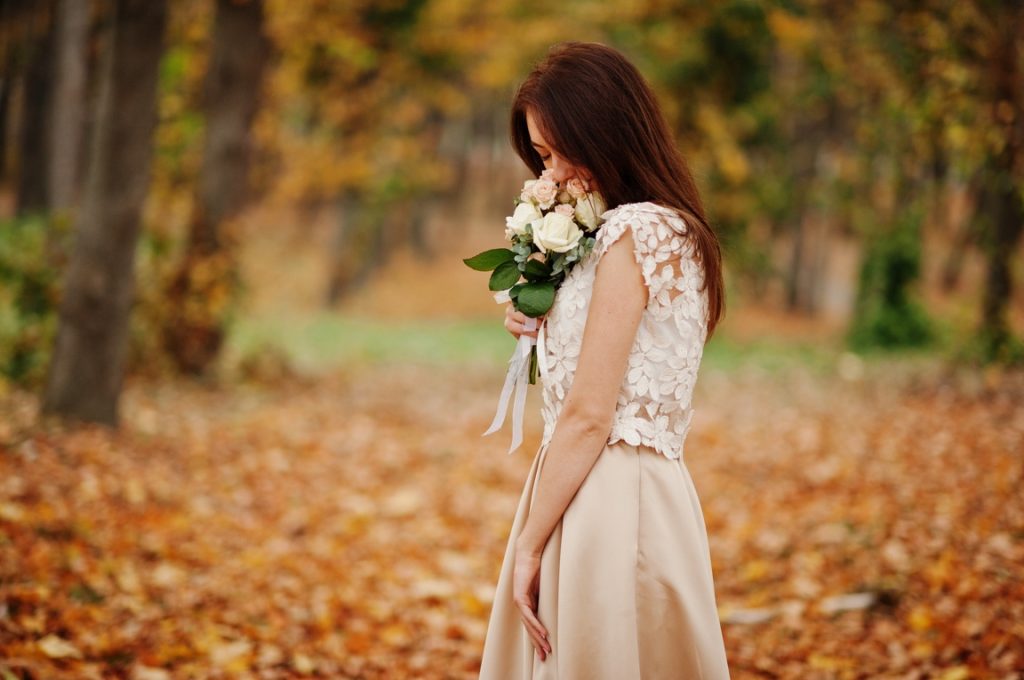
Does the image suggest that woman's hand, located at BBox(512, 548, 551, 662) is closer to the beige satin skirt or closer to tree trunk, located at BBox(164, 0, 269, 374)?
the beige satin skirt

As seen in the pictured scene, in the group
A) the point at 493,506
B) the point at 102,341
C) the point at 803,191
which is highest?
the point at 803,191

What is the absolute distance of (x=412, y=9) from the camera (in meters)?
18.1

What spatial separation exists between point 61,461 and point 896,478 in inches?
244

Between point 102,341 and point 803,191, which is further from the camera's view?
point 803,191

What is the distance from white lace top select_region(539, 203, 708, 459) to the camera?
→ 2.36 m

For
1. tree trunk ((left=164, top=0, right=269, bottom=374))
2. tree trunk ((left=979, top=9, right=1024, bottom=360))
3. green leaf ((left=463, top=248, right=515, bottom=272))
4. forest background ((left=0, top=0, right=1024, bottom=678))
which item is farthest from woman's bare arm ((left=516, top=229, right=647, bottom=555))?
tree trunk ((left=164, top=0, right=269, bottom=374))

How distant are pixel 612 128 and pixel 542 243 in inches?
14.2

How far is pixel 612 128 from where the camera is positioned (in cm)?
243

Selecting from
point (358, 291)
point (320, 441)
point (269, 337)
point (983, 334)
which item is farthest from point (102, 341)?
point (358, 291)

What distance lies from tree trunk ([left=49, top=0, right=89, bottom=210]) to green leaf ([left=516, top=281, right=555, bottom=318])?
1244 centimetres

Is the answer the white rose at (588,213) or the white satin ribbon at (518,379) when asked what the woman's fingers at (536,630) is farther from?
the white rose at (588,213)

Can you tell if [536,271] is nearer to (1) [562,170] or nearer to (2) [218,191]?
(1) [562,170]

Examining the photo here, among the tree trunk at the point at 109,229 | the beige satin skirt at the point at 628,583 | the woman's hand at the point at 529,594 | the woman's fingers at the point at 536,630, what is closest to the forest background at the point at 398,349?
the tree trunk at the point at 109,229

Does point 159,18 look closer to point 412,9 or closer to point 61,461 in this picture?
point 61,461
